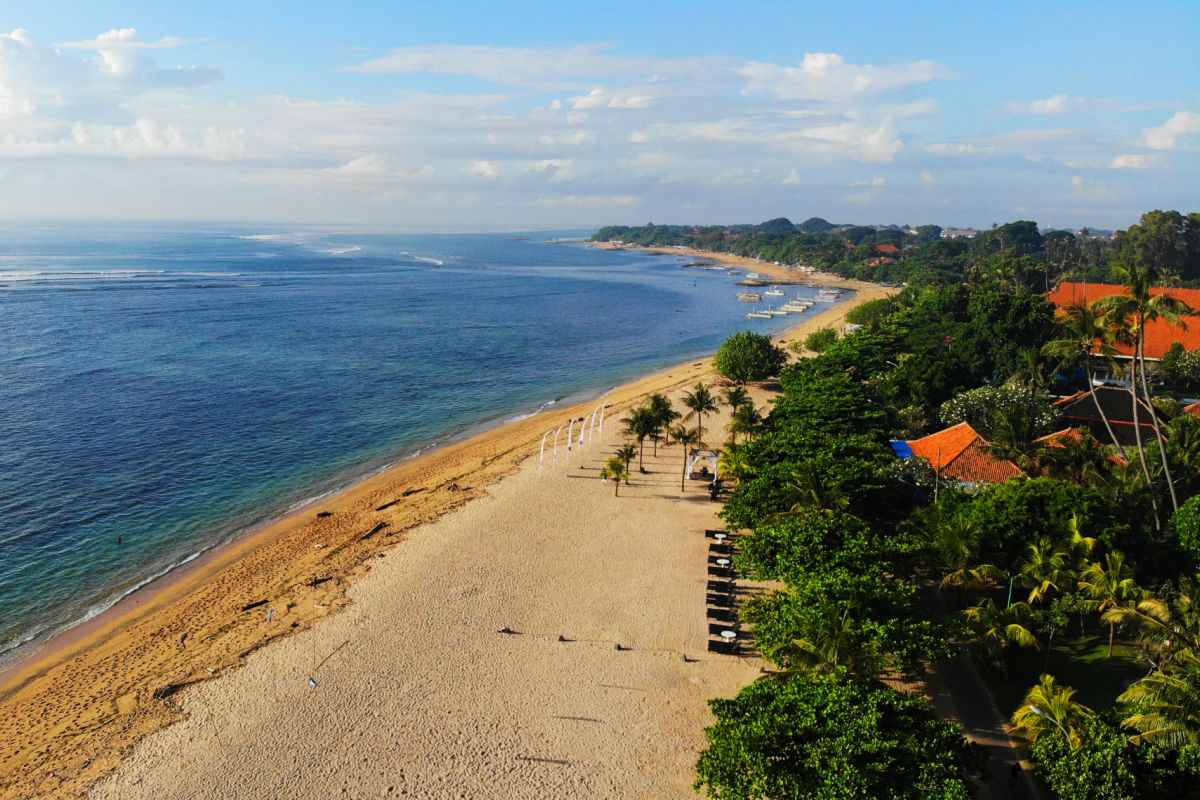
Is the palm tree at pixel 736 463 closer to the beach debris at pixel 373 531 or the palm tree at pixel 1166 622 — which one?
the palm tree at pixel 1166 622

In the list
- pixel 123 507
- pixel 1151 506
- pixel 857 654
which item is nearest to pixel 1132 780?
pixel 857 654

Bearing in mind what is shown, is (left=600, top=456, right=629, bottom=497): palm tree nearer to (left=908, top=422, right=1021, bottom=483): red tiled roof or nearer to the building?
the building

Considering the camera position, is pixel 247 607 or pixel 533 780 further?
pixel 247 607

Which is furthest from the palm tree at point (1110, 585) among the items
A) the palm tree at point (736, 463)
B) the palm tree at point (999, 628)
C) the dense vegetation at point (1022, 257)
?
the dense vegetation at point (1022, 257)

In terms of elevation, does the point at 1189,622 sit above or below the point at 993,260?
below

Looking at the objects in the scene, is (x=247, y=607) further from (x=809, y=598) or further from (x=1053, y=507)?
(x=1053, y=507)

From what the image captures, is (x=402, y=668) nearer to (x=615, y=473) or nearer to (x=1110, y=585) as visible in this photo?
(x=615, y=473)

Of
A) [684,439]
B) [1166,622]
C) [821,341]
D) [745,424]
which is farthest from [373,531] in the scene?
[821,341]
